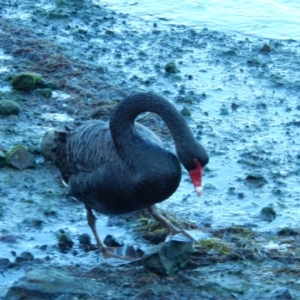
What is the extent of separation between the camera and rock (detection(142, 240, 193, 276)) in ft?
16.8

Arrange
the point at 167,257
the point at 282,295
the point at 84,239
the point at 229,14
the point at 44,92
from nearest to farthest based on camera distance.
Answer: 1. the point at 282,295
2. the point at 167,257
3. the point at 84,239
4. the point at 44,92
5. the point at 229,14

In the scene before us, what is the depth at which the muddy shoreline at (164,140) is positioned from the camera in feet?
16.9

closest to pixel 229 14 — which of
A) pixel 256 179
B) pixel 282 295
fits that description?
pixel 256 179

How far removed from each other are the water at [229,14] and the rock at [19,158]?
5377 mm

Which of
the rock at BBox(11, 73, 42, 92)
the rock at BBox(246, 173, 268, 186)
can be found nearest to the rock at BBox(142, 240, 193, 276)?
the rock at BBox(246, 173, 268, 186)

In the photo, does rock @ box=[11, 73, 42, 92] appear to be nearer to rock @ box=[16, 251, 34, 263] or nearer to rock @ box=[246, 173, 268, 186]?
rock @ box=[246, 173, 268, 186]

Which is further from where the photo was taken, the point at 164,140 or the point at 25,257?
the point at 164,140

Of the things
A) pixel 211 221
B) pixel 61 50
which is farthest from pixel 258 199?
pixel 61 50

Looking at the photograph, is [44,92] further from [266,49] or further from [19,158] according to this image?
[266,49]

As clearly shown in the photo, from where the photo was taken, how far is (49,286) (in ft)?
15.9

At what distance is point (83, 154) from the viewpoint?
18.6 ft

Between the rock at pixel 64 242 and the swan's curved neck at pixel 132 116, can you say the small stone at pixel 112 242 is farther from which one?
the swan's curved neck at pixel 132 116

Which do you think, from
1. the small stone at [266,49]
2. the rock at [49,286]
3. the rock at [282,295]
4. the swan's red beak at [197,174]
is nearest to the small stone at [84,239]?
the rock at [49,286]

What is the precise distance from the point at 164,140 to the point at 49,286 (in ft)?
9.84
